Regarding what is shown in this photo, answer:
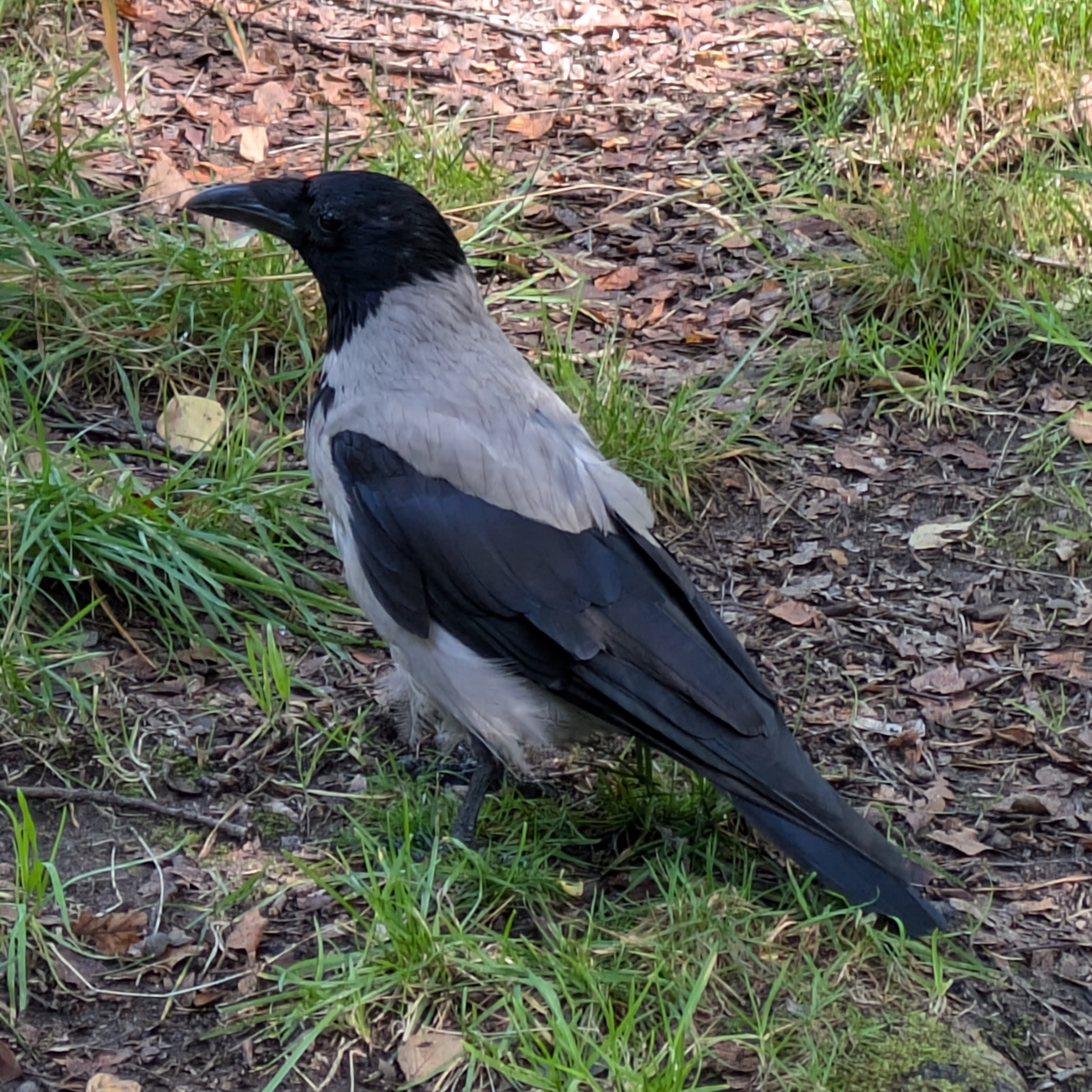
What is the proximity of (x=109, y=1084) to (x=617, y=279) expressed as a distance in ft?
12.4

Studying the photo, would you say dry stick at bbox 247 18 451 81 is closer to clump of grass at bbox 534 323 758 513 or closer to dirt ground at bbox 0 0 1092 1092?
dirt ground at bbox 0 0 1092 1092

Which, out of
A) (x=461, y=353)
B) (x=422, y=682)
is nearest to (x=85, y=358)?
(x=461, y=353)

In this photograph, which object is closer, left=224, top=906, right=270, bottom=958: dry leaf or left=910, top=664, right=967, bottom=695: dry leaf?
left=224, top=906, right=270, bottom=958: dry leaf

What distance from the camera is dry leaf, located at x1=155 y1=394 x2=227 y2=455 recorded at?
4586 millimetres

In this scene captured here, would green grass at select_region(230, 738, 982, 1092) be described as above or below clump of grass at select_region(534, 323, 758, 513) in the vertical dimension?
below

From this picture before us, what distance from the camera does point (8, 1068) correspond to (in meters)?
2.81

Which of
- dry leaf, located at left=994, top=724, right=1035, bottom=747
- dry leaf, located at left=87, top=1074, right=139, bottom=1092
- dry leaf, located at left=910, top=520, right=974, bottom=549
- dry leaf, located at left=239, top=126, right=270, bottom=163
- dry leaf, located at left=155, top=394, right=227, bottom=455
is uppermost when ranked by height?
dry leaf, located at left=239, top=126, right=270, bottom=163

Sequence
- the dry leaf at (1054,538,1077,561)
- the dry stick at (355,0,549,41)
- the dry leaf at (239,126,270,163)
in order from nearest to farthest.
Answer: the dry leaf at (1054,538,1077,561)
the dry leaf at (239,126,270,163)
the dry stick at (355,0,549,41)

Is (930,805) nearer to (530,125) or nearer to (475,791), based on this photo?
(475,791)

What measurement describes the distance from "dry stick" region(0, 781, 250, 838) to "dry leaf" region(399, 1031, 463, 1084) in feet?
2.72

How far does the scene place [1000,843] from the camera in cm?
366

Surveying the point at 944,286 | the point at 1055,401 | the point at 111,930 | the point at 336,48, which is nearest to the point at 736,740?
the point at 111,930

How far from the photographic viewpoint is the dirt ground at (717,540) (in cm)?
322

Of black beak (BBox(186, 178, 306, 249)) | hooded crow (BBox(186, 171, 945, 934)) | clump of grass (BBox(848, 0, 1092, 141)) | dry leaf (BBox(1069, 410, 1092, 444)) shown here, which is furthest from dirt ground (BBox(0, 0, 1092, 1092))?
black beak (BBox(186, 178, 306, 249))
